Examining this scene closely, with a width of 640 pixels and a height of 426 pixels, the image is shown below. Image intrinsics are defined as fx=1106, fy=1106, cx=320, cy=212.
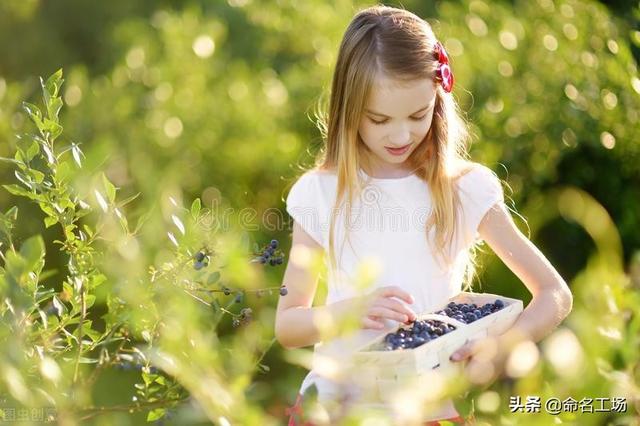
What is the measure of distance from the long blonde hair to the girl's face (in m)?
0.02

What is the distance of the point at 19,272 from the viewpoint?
130 cm

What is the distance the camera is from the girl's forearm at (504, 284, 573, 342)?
2.16 metres

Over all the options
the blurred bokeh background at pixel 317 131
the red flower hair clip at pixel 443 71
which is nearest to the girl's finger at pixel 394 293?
the red flower hair clip at pixel 443 71

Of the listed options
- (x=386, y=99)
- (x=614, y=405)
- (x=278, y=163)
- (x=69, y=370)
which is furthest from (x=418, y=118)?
(x=278, y=163)

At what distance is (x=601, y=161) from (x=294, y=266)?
208cm

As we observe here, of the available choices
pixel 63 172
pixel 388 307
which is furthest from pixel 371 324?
pixel 63 172

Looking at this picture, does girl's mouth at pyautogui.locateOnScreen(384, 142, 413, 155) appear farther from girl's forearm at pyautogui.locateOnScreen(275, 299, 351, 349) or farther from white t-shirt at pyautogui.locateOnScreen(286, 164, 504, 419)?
girl's forearm at pyautogui.locateOnScreen(275, 299, 351, 349)

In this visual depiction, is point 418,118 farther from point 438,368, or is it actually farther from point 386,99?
point 438,368

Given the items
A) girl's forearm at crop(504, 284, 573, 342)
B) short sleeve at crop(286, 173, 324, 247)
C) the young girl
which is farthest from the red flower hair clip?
girl's forearm at crop(504, 284, 573, 342)

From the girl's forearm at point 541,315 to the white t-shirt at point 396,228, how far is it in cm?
21

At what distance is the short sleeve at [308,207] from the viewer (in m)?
2.43

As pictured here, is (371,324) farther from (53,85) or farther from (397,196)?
(53,85)

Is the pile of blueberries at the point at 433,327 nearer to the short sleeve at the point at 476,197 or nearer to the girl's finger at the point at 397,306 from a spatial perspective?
the girl's finger at the point at 397,306

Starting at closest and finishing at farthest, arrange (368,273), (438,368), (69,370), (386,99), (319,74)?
1. (368,273)
2. (69,370)
3. (438,368)
4. (386,99)
5. (319,74)
